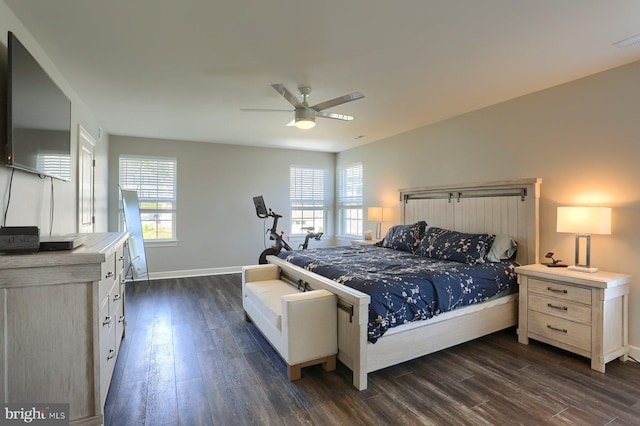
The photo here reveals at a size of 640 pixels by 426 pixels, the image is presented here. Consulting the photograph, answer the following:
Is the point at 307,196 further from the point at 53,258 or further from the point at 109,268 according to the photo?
the point at 53,258

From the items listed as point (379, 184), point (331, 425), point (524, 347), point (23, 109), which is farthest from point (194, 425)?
point (379, 184)

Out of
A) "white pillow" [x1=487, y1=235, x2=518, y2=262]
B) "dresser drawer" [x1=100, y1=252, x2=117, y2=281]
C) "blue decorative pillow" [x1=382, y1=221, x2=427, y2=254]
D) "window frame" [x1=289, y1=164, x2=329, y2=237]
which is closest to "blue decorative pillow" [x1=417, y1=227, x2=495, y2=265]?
"white pillow" [x1=487, y1=235, x2=518, y2=262]

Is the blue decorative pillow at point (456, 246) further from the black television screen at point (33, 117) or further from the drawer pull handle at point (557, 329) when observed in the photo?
the black television screen at point (33, 117)

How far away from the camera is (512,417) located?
Result: 6.57 ft

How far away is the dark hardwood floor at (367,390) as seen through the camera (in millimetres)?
2010

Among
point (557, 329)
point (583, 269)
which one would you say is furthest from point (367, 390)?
point (583, 269)

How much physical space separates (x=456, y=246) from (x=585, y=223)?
1168 mm

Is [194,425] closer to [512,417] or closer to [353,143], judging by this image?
[512,417]

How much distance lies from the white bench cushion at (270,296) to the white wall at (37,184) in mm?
1836

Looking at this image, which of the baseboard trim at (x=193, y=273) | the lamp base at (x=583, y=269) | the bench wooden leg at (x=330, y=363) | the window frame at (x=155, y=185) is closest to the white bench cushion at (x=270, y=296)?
the bench wooden leg at (x=330, y=363)

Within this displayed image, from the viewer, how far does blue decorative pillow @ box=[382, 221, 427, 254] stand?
171 inches

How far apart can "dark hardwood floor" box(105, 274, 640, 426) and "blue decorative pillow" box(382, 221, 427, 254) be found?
1445 mm

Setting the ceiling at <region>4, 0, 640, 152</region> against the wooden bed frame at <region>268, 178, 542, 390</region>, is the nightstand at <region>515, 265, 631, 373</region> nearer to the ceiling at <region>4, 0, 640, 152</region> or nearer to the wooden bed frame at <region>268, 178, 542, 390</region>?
the wooden bed frame at <region>268, 178, 542, 390</region>

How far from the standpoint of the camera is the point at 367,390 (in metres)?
2.29
